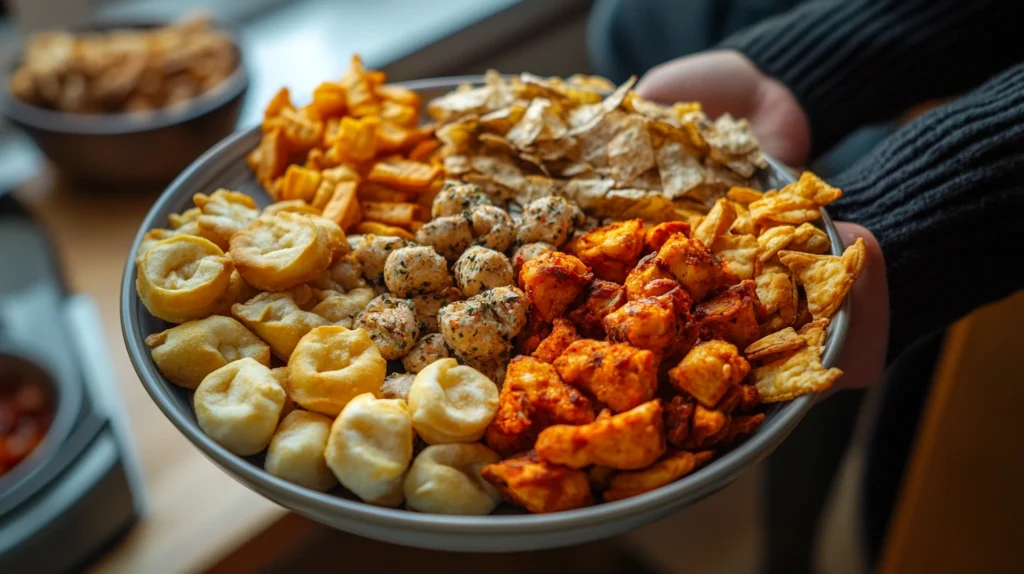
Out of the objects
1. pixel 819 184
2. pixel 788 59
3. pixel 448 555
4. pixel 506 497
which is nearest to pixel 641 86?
pixel 788 59

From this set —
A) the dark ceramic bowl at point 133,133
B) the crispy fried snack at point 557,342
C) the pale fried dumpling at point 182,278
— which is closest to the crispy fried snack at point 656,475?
the crispy fried snack at point 557,342

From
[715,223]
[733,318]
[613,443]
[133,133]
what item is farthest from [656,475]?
[133,133]

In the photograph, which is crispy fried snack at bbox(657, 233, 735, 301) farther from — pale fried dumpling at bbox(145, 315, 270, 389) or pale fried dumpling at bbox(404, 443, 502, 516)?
pale fried dumpling at bbox(145, 315, 270, 389)

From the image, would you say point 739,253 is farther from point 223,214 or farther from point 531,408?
point 223,214

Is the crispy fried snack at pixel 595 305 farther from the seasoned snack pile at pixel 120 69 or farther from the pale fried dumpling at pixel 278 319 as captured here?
the seasoned snack pile at pixel 120 69

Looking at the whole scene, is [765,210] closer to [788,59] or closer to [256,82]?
[788,59]

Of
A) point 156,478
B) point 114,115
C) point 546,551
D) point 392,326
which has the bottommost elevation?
point 546,551
